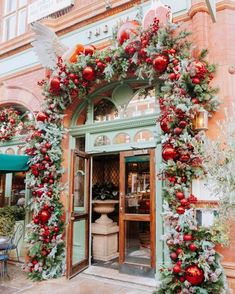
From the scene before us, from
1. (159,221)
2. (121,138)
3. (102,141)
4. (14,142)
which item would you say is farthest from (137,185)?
(14,142)

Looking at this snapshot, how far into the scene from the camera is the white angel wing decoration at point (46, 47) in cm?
554

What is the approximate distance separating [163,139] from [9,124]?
4.38 m

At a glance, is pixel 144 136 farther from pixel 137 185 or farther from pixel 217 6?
pixel 217 6

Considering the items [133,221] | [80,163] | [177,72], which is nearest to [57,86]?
[80,163]

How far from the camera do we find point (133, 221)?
502cm

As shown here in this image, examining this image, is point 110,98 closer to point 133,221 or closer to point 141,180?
point 141,180

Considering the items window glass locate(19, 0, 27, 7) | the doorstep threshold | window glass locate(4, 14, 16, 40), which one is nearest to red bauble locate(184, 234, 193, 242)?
the doorstep threshold

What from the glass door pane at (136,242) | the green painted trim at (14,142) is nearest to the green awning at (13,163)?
the green painted trim at (14,142)

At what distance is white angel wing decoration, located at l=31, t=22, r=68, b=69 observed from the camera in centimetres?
554

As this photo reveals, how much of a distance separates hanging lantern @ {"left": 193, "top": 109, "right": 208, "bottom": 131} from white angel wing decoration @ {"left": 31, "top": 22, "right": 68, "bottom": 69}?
307 centimetres

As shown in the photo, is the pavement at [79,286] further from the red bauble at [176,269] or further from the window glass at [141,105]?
the window glass at [141,105]

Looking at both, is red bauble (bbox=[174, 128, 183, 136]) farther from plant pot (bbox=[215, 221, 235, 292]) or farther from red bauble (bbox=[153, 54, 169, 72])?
plant pot (bbox=[215, 221, 235, 292])

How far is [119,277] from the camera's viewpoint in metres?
4.92

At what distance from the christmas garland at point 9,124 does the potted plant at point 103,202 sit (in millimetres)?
2414
